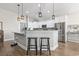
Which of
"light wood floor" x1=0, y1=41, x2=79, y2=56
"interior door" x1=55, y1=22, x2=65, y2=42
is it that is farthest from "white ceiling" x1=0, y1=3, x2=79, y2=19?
"light wood floor" x1=0, y1=41, x2=79, y2=56

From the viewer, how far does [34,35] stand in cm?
376

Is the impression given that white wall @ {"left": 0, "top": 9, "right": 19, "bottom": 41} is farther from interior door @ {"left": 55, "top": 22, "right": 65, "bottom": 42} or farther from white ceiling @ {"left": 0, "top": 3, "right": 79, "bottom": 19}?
interior door @ {"left": 55, "top": 22, "right": 65, "bottom": 42}

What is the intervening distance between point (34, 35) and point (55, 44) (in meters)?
0.73

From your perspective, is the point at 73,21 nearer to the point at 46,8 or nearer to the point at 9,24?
the point at 46,8

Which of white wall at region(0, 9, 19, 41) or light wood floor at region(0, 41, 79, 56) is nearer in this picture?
light wood floor at region(0, 41, 79, 56)

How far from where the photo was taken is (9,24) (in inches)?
140

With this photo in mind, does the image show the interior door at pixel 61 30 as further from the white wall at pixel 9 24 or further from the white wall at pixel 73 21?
the white wall at pixel 9 24

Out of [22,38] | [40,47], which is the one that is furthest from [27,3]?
[22,38]

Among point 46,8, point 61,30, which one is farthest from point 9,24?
point 61,30

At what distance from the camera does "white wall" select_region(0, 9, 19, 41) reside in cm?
345

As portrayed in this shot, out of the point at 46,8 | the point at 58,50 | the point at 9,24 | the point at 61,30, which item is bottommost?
the point at 58,50

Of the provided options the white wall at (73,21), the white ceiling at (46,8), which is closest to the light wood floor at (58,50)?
the white wall at (73,21)

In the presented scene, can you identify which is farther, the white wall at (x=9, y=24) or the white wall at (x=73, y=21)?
the white wall at (x=9, y=24)

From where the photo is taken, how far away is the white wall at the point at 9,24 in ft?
11.3
